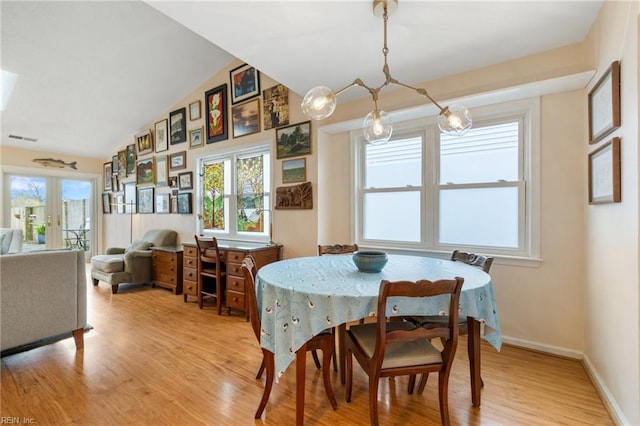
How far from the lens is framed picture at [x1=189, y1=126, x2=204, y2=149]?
15.0ft

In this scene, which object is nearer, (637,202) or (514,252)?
(637,202)

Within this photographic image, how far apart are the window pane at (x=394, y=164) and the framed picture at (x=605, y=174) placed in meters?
1.33

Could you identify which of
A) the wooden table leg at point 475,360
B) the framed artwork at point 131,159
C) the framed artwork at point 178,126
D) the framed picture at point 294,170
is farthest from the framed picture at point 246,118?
the wooden table leg at point 475,360

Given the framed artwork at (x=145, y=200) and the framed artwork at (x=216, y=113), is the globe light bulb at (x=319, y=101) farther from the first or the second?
the framed artwork at (x=145, y=200)

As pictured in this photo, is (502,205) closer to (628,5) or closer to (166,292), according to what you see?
(628,5)

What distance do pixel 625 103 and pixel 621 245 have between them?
0.77m

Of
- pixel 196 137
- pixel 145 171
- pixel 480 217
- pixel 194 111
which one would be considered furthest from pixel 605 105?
pixel 145 171

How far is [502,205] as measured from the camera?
2.61m

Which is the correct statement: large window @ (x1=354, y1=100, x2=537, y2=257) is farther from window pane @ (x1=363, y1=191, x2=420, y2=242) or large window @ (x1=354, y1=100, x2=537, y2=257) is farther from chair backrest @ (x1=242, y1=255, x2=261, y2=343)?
chair backrest @ (x1=242, y1=255, x2=261, y2=343)

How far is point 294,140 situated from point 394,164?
1253 mm

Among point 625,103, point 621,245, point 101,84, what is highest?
point 101,84

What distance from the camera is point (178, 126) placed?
192 inches

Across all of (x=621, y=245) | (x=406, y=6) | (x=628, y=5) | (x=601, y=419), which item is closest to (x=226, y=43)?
(x=406, y=6)

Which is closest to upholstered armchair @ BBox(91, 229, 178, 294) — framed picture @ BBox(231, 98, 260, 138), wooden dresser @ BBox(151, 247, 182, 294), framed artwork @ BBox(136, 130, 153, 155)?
wooden dresser @ BBox(151, 247, 182, 294)
